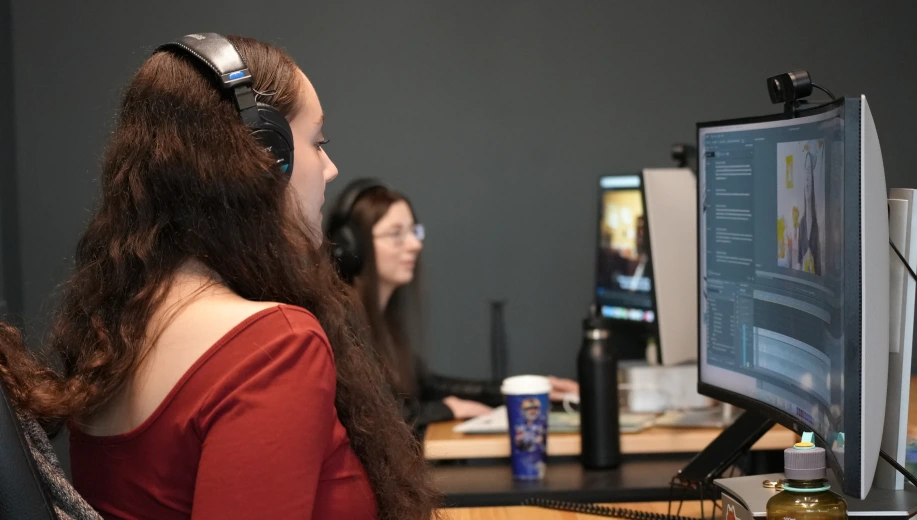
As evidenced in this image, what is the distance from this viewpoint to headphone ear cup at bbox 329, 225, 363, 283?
2.73 meters

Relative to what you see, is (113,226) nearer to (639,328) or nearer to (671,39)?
(639,328)

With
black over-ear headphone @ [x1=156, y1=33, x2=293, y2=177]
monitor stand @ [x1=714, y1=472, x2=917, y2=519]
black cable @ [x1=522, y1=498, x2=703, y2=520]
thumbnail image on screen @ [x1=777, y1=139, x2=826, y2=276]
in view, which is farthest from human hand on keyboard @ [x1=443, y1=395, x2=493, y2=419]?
black over-ear headphone @ [x1=156, y1=33, x2=293, y2=177]

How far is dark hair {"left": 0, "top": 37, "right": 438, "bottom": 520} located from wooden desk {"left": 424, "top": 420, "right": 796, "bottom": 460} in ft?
3.26

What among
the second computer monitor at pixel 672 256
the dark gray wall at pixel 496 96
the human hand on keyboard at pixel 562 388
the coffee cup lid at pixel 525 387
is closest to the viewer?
the coffee cup lid at pixel 525 387

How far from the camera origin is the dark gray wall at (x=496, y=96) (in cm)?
361

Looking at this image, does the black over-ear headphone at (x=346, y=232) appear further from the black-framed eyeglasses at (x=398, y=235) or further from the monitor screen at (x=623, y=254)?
the monitor screen at (x=623, y=254)

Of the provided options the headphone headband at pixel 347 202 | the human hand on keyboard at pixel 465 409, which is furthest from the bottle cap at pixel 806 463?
the headphone headband at pixel 347 202

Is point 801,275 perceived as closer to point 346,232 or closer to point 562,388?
point 562,388

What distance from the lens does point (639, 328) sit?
289 cm

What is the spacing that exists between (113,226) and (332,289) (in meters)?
0.24

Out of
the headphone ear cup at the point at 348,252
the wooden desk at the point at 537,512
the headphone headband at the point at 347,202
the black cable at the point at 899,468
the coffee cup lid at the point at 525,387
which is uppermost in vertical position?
the headphone headband at the point at 347,202

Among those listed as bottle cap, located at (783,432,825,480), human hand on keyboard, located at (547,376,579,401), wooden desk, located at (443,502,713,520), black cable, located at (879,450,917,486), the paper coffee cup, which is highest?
bottle cap, located at (783,432,825,480)

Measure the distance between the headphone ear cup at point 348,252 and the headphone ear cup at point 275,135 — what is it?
1.70 metres

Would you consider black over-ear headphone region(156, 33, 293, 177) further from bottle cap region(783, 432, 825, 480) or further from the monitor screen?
the monitor screen
